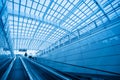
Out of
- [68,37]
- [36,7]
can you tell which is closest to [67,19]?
[36,7]

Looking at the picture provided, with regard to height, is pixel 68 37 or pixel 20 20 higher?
pixel 20 20

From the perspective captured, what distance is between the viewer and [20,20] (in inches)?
995

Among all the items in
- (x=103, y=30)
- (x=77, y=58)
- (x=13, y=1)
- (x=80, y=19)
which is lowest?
(x=77, y=58)

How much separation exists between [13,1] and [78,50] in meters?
16.4

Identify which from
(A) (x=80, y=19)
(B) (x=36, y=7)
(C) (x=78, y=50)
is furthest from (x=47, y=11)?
(C) (x=78, y=50)

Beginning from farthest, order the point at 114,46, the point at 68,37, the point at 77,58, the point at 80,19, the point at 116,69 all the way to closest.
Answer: the point at 80,19 < the point at 68,37 < the point at 77,58 < the point at 114,46 < the point at 116,69

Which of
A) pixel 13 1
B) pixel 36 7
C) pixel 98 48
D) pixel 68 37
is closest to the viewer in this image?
pixel 98 48

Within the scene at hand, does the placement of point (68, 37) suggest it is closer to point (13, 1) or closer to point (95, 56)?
point (95, 56)

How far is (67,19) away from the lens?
80.6 feet

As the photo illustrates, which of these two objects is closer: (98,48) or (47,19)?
(98,48)

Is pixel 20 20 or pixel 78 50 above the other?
pixel 20 20

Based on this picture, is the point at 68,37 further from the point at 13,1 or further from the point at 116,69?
the point at 13,1

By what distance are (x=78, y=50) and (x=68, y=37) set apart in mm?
2284

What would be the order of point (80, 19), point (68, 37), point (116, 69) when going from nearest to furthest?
point (116, 69) → point (68, 37) → point (80, 19)
